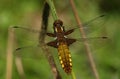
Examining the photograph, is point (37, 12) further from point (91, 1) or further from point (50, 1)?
point (50, 1)

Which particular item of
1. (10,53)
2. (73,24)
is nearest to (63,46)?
(10,53)

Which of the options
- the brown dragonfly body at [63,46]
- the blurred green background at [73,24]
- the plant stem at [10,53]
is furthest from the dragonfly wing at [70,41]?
the blurred green background at [73,24]

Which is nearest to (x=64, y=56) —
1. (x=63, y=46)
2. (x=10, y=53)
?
(x=63, y=46)

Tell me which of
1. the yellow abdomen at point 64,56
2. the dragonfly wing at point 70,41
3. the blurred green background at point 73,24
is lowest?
the blurred green background at point 73,24

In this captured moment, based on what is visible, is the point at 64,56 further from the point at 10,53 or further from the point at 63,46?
the point at 10,53

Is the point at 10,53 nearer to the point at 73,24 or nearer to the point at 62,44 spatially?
the point at 62,44

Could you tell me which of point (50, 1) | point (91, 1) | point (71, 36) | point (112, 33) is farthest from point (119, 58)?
point (50, 1)

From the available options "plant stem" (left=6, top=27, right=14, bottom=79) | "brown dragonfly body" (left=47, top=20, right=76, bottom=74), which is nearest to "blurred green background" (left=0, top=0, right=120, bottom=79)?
"plant stem" (left=6, top=27, right=14, bottom=79)

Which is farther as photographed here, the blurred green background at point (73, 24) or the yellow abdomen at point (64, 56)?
the blurred green background at point (73, 24)

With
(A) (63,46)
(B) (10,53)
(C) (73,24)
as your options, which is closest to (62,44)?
(A) (63,46)

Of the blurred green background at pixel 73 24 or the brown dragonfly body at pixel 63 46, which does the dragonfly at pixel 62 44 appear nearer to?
the brown dragonfly body at pixel 63 46

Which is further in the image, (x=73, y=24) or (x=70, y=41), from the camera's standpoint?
(x=73, y=24)
